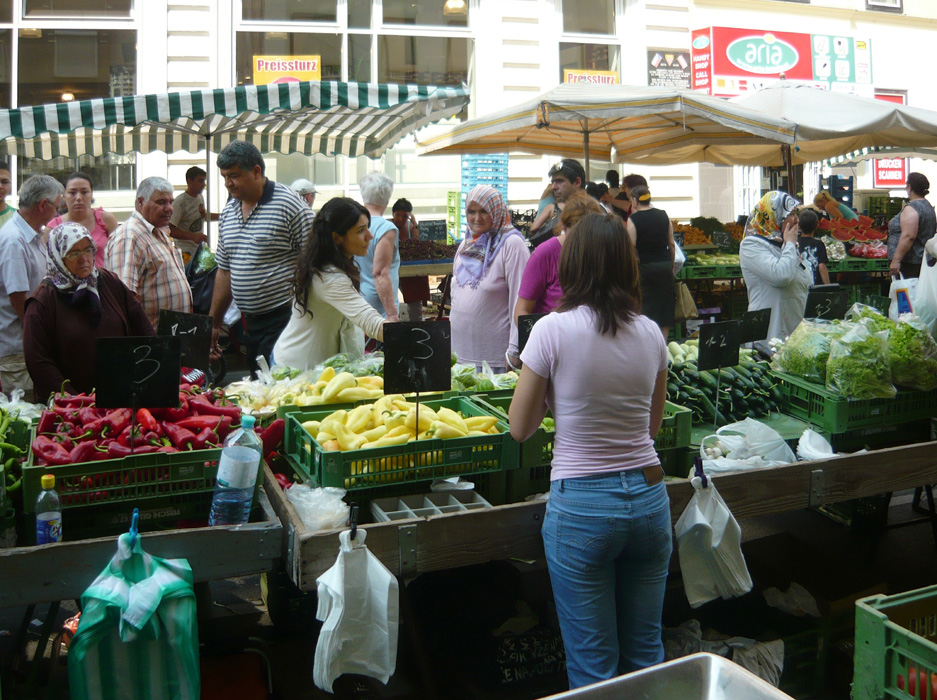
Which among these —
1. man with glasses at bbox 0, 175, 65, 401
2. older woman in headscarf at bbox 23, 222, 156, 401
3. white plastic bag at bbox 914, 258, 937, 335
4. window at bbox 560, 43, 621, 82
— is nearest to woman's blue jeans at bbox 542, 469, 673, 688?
older woman in headscarf at bbox 23, 222, 156, 401

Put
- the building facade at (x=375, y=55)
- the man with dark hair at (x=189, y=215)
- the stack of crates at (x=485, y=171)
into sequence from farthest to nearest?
1. the stack of crates at (x=485, y=171)
2. the building facade at (x=375, y=55)
3. the man with dark hair at (x=189, y=215)

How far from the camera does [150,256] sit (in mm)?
5223

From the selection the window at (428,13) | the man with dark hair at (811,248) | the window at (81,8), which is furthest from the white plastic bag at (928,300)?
the window at (81,8)

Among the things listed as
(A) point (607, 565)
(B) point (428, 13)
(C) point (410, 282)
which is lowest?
(A) point (607, 565)

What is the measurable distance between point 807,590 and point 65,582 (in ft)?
10.1

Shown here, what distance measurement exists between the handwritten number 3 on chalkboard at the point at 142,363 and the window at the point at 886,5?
20904mm

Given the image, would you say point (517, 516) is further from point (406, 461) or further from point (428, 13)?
point (428, 13)

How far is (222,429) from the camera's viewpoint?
10.2 feet

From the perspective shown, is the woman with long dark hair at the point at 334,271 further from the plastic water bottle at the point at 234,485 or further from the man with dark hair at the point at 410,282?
the man with dark hair at the point at 410,282

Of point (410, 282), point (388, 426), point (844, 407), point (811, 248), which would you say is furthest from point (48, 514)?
point (811, 248)

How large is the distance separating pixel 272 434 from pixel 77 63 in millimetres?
11612

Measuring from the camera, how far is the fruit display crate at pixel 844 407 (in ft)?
12.8

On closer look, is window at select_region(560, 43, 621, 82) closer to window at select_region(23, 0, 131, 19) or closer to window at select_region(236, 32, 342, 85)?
window at select_region(236, 32, 342, 85)

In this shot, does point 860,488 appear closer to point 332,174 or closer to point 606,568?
point 606,568
